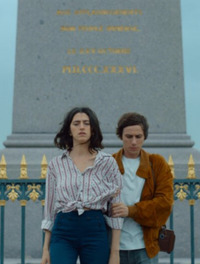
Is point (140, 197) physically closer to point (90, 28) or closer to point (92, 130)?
point (92, 130)

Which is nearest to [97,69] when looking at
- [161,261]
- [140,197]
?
[161,261]

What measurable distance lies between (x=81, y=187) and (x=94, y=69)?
19.9 feet

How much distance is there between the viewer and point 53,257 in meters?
4.34

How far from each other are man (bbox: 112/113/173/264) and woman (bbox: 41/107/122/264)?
0.15 metres

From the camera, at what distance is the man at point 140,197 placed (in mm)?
4543

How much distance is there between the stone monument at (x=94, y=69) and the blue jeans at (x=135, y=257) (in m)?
5.61

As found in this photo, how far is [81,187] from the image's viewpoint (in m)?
4.38

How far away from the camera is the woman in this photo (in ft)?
14.1

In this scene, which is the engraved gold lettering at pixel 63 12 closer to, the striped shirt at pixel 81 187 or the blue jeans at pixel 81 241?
the striped shirt at pixel 81 187

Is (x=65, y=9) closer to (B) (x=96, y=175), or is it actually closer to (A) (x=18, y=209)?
(A) (x=18, y=209)

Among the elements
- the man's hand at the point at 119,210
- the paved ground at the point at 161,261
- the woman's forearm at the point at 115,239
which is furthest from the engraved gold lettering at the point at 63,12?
the woman's forearm at the point at 115,239

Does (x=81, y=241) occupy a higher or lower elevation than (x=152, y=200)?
lower

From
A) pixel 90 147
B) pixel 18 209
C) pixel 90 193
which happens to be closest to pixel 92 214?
pixel 90 193

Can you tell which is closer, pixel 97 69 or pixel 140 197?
pixel 140 197
